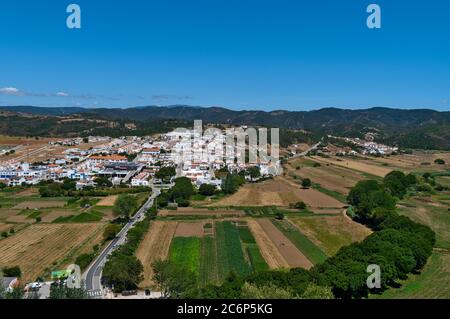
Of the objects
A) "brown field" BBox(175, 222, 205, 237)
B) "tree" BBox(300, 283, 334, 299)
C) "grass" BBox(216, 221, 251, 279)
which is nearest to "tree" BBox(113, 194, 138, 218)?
"brown field" BBox(175, 222, 205, 237)

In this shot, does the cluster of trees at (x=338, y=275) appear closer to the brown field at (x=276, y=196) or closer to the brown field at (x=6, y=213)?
the brown field at (x=276, y=196)

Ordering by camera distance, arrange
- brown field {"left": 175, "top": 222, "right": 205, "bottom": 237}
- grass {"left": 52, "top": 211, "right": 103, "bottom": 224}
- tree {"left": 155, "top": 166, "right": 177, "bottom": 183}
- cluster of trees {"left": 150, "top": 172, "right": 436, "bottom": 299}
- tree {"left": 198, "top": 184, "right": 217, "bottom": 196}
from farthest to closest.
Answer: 1. tree {"left": 155, "top": 166, "right": 177, "bottom": 183}
2. tree {"left": 198, "top": 184, "right": 217, "bottom": 196}
3. grass {"left": 52, "top": 211, "right": 103, "bottom": 224}
4. brown field {"left": 175, "top": 222, "right": 205, "bottom": 237}
5. cluster of trees {"left": 150, "top": 172, "right": 436, "bottom": 299}

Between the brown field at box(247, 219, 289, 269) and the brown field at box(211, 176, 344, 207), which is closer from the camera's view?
the brown field at box(247, 219, 289, 269)

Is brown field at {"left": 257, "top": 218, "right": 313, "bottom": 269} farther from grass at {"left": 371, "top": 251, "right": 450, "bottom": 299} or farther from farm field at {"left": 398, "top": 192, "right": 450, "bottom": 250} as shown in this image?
farm field at {"left": 398, "top": 192, "right": 450, "bottom": 250}

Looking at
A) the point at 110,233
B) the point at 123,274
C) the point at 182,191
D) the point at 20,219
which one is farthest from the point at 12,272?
the point at 182,191

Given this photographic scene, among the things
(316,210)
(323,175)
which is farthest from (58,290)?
(323,175)
